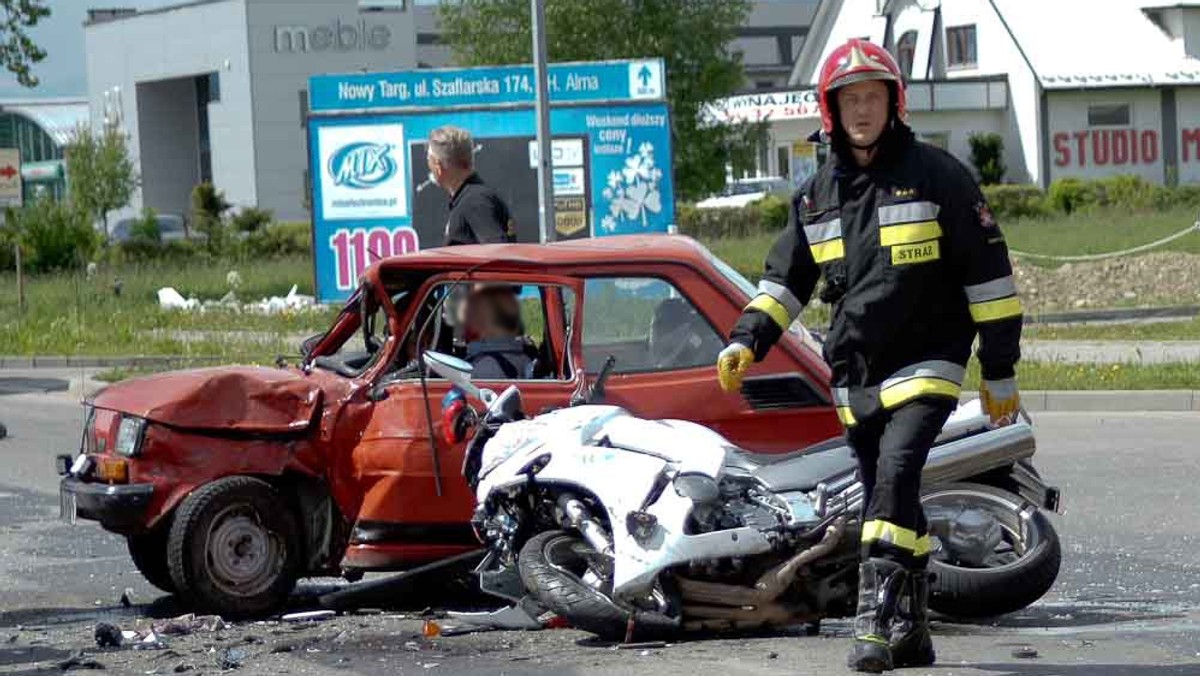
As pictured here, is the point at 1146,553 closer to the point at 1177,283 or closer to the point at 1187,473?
the point at 1187,473

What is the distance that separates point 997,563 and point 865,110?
6.54 feet

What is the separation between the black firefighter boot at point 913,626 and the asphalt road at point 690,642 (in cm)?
7

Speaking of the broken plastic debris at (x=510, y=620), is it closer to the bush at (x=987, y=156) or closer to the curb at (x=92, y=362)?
the curb at (x=92, y=362)

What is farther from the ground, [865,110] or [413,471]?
[865,110]

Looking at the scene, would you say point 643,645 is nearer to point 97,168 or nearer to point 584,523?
point 584,523

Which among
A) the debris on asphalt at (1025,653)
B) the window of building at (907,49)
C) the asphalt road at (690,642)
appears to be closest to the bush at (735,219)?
the window of building at (907,49)

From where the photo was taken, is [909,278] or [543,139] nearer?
[909,278]

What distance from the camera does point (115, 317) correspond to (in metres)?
26.3

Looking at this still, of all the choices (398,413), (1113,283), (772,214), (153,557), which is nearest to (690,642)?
(398,413)

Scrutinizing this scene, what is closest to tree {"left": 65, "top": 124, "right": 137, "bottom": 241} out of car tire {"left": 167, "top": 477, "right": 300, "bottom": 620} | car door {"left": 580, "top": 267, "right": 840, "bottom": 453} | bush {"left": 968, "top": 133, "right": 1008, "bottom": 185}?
bush {"left": 968, "top": 133, "right": 1008, "bottom": 185}

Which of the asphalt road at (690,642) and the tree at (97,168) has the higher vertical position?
the tree at (97,168)

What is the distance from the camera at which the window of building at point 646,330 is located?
8359 millimetres

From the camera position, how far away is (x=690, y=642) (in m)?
7.09

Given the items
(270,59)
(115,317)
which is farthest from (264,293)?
(270,59)
